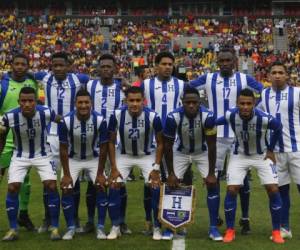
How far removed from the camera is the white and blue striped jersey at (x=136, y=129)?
25.8ft

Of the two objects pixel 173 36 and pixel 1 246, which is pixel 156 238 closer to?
pixel 1 246

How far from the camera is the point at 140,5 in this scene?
141ft

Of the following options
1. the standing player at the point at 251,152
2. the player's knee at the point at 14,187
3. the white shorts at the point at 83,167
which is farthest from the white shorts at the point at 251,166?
the player's knee at the point at 14,187

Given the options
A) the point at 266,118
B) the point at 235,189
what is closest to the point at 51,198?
the point at 235,189

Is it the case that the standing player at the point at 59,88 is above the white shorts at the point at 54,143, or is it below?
above

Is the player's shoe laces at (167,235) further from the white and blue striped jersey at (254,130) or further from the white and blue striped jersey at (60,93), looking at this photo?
the white and blue striped jersey at (60,93)

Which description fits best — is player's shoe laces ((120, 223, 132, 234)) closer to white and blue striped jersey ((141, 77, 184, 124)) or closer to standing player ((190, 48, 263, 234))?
white and blue striped jersey ((141, 77, 184, 124))

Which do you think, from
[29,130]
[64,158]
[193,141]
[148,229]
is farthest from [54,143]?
[193,141]

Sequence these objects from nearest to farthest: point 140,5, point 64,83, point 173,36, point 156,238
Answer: point 156,238 → point 64,83 → point 173,36 → point 140,5

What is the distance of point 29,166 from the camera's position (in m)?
7.76

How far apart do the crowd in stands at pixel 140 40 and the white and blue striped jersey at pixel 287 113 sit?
82.2 feet

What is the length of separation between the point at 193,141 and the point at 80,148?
137 centimetres

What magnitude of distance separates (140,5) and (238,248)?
36923 mm

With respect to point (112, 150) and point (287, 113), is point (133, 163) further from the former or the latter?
point (287, 113)
